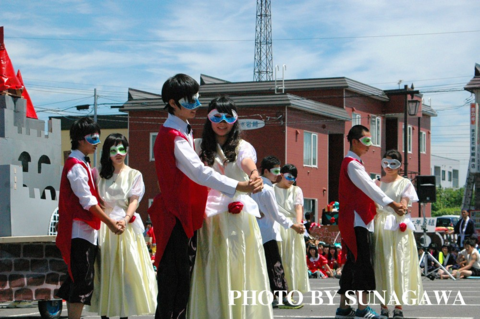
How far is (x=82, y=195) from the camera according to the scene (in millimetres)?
7434

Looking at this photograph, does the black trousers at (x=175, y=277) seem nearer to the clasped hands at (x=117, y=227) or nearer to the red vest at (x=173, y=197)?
the red vest at (x=173, y=197)

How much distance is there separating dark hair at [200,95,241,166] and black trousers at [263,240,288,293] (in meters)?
4.60

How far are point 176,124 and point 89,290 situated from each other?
241cm

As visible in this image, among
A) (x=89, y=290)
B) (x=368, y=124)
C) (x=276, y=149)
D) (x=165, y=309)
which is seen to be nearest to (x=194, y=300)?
(x=165, y=309)

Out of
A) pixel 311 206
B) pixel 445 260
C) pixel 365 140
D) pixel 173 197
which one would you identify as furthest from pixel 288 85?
pixel 173 197

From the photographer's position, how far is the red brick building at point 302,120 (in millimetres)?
39906

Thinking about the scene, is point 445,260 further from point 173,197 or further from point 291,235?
point 173,197

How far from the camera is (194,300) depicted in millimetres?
5863

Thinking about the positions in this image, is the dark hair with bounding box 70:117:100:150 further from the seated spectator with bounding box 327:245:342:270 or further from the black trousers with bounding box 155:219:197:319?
the seated spectator with bounding box 327:245:342:270

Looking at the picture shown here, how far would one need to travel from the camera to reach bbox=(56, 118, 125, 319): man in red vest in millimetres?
7496

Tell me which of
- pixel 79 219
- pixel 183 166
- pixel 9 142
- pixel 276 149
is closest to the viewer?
pixel 183 166

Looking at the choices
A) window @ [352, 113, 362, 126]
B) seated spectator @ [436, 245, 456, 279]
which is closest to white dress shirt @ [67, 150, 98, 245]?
seated spectator @ [436, 245, 456, 279]

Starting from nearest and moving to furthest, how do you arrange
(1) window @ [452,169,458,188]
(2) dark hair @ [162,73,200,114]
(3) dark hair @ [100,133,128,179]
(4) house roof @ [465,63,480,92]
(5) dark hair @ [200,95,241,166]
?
(2) dark hair @ [162,73,200,114] → (5) dark hair @ [200,95,241,166] → (3) dark hair @ [100,133,128,179] → (4) house roof @ [465,63,480,92] → (1) window @ [452,169,458,188]

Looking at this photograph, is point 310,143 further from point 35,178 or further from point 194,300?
point 194,300
